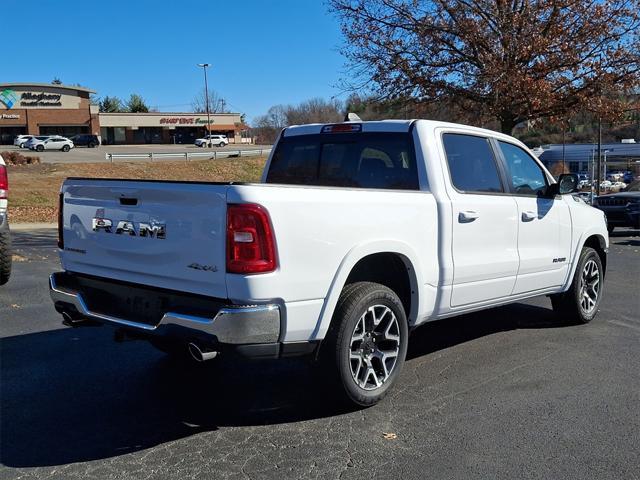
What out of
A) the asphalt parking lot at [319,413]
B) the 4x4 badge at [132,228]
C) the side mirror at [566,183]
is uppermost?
the side mirror at [566,183]

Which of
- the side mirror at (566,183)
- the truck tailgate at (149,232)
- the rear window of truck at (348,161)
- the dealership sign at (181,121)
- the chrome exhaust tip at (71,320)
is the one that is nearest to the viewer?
the truck tailgate at (149,232)

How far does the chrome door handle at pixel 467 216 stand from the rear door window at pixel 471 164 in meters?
0.19

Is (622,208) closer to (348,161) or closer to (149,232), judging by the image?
(348,161)

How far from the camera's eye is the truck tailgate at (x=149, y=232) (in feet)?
12.0

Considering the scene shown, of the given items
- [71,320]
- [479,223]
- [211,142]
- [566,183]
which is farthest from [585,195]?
[211,142]

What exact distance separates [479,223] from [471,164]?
1.72ft

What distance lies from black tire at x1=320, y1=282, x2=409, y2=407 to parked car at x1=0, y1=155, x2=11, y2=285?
547cm

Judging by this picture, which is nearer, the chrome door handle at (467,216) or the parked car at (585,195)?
the chrome door handle at (467,216)

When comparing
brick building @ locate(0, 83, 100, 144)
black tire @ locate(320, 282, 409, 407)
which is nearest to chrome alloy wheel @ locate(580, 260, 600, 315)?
black tire @ locate(320, 282, 409, 407)

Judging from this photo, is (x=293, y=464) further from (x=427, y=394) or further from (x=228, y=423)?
(x=427, y=394)

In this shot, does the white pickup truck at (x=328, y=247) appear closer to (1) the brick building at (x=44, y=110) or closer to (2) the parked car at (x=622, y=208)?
(2) the parked car at (x=622, y=208)

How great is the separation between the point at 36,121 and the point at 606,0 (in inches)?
2858

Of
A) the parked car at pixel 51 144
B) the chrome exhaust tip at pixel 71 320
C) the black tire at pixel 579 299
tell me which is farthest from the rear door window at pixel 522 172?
the parked car at pixel 51 144

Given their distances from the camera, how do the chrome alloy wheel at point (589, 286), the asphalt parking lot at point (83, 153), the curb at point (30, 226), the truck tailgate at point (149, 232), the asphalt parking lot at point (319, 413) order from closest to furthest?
the asphalt parking lot at point (319, 413) < the truck tailgate at point (149, 232) < the chrome alloy wheel at point (589, 286) < the curb at point (30, 226) < the asphalt parking lot at point (83, 153)
